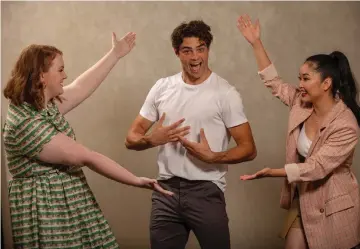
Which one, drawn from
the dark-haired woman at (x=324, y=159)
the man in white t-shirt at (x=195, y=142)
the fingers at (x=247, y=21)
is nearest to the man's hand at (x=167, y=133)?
the man in white t-shirt at (x=195, y=142)

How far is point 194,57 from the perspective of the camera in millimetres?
2410

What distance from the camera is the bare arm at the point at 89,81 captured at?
2.42m

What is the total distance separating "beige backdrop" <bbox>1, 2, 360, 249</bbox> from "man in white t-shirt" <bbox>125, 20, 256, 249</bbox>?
35.9 inches

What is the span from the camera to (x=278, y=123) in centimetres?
345

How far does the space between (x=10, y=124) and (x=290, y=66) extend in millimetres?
1887

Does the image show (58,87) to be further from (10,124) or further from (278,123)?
(278,123)

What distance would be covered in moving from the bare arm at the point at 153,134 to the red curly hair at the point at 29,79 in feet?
1.61

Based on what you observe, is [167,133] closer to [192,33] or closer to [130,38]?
[192,33]

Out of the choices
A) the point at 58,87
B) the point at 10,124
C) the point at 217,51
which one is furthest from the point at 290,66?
the point at 10,124

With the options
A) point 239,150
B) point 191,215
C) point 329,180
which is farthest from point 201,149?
point 329,180

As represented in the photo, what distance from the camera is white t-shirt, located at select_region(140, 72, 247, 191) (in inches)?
94.2

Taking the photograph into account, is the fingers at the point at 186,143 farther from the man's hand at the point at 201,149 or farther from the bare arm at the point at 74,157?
the bare arm at the point at 74,157

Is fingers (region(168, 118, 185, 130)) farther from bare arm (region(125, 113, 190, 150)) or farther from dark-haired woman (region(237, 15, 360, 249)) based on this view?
dark-haired woman (region(237, 15, 360, 249))

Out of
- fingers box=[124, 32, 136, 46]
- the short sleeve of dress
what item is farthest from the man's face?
the short sleeve of dress
